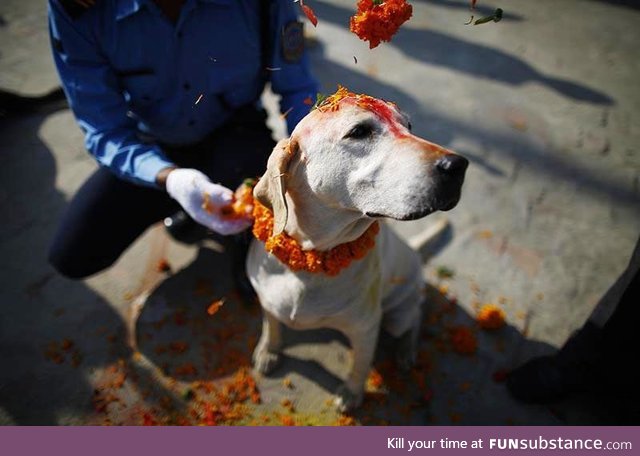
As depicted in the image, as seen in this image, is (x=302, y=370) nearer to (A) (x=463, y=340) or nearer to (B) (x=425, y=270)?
(A) (x=463, y=340)

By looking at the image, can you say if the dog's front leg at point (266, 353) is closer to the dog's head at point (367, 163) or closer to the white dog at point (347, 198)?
the white dog at point (347, 198)

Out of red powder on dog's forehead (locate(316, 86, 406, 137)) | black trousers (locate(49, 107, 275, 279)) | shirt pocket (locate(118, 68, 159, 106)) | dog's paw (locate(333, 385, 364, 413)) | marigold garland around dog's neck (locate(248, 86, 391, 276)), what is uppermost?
red powder on dog's forehead (locate(316, 86, 406, 137))

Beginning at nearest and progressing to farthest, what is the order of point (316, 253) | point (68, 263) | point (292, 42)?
point (316, 253)
point (292, 42)
point (68, 263)

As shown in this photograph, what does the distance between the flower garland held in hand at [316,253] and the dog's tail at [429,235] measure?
1.43 m

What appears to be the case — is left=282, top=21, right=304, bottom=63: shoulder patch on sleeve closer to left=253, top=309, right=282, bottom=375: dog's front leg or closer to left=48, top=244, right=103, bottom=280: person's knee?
left=253, top=309, right=282, bottom=375: dog's front leg

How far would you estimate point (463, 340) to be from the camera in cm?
279

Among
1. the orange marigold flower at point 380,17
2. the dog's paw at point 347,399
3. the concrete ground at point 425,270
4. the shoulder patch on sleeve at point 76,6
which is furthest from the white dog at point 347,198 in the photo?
the shoulder patch on sleeve at point 76,6

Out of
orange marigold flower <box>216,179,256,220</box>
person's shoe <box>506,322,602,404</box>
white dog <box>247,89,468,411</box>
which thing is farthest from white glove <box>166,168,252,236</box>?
person's shoe <box>506,322,602,404</box>

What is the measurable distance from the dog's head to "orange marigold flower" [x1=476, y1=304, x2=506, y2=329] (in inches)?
71.0

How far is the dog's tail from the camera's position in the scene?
319 cm

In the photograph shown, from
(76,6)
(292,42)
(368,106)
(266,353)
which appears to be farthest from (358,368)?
(76,6)

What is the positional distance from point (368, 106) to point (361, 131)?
10 centimetres

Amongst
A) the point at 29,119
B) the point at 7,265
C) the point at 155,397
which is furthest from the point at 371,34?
the point at 29,119

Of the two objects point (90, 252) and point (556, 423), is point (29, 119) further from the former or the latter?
point (556, 423)
